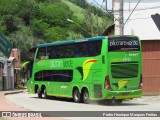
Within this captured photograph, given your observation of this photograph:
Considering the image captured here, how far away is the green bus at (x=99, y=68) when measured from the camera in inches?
917

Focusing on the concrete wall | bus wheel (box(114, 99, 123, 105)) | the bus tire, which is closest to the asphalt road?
bus wheel (box(114, 99, 123, 105))

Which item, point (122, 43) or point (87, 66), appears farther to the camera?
point (87, 66)

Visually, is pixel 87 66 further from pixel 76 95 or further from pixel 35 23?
pixel 35 23

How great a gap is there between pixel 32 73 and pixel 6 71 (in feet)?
76.0

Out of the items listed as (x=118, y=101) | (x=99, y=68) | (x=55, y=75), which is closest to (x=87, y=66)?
(x=99, y=68)

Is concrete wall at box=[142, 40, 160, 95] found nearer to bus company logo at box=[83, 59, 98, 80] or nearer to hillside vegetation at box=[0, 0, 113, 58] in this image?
bus company logo at box=[83, 59, 98, 80]

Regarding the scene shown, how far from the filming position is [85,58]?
2525 cm

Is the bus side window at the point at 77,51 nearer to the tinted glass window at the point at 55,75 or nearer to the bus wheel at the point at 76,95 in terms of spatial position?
the tinted glass window at the point at 55,75

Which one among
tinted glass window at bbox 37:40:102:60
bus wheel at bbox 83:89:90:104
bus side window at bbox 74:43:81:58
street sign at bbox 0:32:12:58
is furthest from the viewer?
bus side window at bbox 74:43:81:58

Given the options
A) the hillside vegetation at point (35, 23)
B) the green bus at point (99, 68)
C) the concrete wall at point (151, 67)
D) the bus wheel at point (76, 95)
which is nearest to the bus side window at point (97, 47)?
the green bus at point (99, 68)

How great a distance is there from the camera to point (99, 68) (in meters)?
23.8

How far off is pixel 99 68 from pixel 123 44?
1.84 meters

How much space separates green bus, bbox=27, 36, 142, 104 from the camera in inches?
917

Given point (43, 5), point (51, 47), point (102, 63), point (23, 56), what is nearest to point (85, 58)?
point (102, 63)
